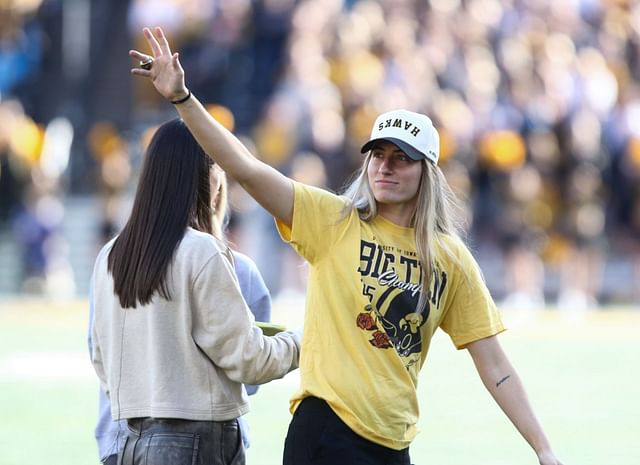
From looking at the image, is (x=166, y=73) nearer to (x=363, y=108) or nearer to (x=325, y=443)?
(x=325, y=443)

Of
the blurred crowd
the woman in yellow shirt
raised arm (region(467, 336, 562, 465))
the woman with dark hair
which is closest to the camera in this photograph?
the woman with dark hair

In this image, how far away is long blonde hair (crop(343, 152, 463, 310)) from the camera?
4.47m

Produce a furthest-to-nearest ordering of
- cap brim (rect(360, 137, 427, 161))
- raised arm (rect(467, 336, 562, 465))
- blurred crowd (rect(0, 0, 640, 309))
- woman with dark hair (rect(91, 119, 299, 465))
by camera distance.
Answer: blurred crowd (rect(0, 0, 640, 309))
raised arm (rect(467, 336, 562, 465))
cap brim (rect(360, 137, 427, 161))
woman with dark hair (rect(91, 119, 299, 465))

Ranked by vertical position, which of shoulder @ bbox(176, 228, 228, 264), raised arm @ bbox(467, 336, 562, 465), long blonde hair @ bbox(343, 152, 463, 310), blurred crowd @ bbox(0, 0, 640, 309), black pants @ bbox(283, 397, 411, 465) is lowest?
black pants @ bbox(283, 397, 411, 465)

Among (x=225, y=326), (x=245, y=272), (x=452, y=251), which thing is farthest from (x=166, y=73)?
(x=452, y=251)

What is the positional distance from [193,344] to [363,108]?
13.6 meters

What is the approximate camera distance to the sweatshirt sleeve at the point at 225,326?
13.8ft

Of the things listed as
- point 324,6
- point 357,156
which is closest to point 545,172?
point 357,156

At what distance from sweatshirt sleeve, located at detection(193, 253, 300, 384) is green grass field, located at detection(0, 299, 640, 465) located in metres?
3.49

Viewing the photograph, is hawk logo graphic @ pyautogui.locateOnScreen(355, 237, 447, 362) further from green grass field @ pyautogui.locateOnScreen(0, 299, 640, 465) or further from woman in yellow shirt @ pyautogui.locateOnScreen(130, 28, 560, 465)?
green grass field @ pyautogui.locateOnScreen(0, 299, 640, 465)

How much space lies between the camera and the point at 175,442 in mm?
4180

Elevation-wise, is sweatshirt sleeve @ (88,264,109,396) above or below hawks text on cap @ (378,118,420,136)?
below

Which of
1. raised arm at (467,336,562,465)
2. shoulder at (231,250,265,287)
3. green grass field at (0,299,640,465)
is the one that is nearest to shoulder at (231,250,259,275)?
shoulder at (231,250,265,287)

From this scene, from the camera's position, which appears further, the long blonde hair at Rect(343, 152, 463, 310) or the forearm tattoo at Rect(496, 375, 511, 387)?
the forearm tattoo at Rect(496, 375, 511, 387)
